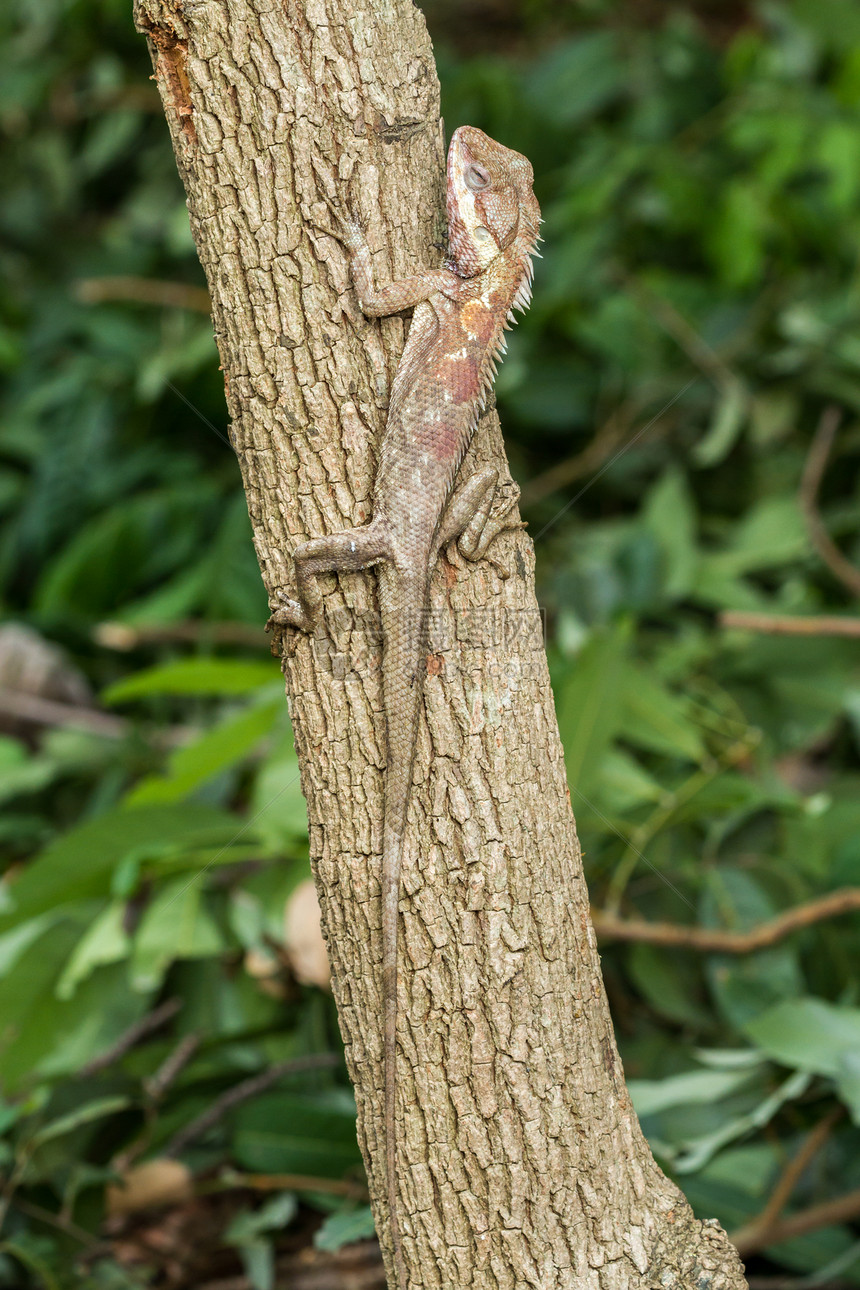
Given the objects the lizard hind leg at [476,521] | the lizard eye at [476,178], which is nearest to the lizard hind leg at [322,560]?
the lizard hind leg at [476,521]

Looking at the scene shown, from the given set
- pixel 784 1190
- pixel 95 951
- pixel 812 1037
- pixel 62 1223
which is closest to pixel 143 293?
pixel 95 951

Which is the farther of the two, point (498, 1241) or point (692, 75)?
point (692, 75)

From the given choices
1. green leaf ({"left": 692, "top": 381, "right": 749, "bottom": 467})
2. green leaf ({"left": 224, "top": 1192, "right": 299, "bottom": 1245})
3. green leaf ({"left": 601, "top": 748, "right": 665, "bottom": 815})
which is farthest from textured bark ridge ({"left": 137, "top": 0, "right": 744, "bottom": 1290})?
green leaf ({"left": 692, "top": 381, "right": 749, "bottom": 467})

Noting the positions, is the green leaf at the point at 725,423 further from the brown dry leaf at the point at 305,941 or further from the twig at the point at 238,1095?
the twig at the point at 238,1095

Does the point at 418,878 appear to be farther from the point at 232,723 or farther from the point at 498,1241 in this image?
the point at 232,723

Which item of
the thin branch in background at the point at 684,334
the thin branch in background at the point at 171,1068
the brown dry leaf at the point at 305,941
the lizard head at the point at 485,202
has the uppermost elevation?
the thin branch in background at the point at 684,334

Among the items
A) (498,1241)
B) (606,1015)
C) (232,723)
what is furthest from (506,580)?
(232,723)

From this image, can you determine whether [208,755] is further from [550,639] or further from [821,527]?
[821,527]
